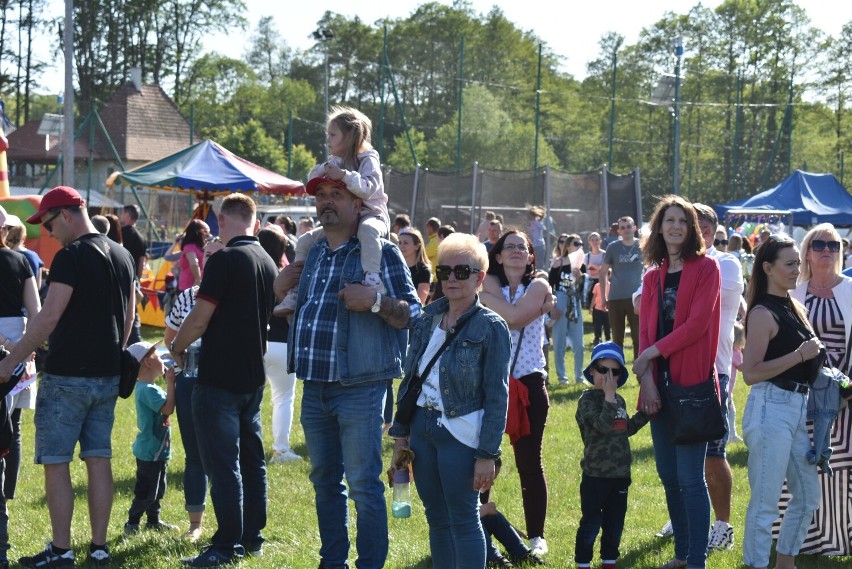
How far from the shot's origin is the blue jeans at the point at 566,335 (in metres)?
13.0

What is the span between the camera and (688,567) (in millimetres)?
5332

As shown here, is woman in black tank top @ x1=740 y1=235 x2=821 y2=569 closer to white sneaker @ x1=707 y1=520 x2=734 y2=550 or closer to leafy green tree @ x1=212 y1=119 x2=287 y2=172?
white sneaker @ x1=707 y1=520 x2=734 y2=550

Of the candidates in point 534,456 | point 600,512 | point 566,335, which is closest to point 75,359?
point 534,456

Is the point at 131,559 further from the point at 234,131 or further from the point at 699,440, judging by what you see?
the point at 234,131

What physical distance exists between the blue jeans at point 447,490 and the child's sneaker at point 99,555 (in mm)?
2265

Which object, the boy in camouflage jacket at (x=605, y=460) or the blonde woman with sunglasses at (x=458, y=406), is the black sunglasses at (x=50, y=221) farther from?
the boy in camouflage jacket at (x=605, y=460)

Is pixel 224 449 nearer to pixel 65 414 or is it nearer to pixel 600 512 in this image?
pixel 65 414

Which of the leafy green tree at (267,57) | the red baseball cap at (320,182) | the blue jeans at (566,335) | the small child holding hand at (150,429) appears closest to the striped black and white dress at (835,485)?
the red baseball cap at (320,182)

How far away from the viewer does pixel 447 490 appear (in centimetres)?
428

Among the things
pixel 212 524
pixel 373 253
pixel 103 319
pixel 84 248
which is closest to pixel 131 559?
pixel 212 524

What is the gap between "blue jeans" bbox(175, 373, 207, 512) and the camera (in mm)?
6262

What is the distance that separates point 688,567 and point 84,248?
3.59 m

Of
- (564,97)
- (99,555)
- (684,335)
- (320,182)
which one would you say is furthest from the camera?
(564,97)

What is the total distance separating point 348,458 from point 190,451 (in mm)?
1827
